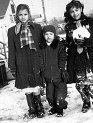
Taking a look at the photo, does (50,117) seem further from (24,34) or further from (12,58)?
(24,34)

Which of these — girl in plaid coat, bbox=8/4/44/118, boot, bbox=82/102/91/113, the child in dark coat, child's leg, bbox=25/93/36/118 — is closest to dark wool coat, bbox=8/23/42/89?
girl in plaid coat, bbox=8/4/44/118

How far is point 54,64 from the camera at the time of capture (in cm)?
317

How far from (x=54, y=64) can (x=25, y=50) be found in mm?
452

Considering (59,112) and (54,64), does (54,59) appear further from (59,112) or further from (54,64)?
(59,112)

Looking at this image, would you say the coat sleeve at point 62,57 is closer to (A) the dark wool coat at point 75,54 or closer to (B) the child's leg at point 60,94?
(A) the dark wool coat at point 75,54

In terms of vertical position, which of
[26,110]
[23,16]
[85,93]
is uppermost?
[23,16]

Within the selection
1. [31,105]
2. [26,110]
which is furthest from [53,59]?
A: [26,110]

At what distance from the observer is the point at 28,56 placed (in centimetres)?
316

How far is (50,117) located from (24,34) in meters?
1.29

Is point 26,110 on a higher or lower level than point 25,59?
lower

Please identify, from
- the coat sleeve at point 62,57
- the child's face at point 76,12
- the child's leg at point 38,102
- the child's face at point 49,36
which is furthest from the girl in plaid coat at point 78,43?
the child's leg at point 38,102

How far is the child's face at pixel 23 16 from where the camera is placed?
3.06 m

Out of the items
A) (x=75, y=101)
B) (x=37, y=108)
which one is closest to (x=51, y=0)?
(x=75, y=101)

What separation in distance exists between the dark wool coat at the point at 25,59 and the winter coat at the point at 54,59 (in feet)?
0.37
